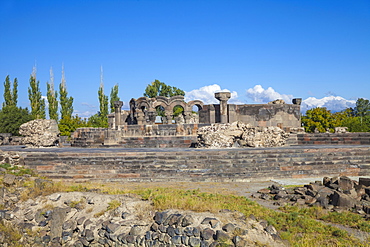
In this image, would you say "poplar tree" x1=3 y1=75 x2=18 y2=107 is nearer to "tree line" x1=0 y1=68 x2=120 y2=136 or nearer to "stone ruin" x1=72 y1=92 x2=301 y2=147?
"tree line" x1=0 y1=68 x2=120 y2=136

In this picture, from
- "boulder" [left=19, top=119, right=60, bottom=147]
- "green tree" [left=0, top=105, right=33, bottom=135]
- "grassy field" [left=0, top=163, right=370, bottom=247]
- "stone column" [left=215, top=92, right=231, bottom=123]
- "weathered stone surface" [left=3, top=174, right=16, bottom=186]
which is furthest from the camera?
"green tree" [left=0, top=105, right=33, bottom=135]

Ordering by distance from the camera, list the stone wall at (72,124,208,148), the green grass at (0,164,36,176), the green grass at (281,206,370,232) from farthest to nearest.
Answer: the stone wall at (72,124,208,148), the green grass at (0,164,36,176), the green grass at (281,206,370,232)

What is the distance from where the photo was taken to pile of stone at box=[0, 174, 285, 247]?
5879 millimetres

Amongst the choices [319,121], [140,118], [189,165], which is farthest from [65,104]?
[189,165]

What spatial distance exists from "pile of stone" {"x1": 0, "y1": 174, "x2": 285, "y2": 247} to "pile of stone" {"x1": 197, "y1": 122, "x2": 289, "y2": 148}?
780 centimetres

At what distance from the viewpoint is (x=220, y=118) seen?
72.3ft

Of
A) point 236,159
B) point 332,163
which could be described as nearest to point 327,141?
point 332,163

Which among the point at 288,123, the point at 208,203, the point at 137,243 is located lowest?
the point at 137,243

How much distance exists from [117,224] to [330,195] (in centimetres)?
478


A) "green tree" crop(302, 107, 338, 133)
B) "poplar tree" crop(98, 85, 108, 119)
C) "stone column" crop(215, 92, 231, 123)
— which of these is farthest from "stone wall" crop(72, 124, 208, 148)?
"poplar tree" crop(98, 85, 108, 119)

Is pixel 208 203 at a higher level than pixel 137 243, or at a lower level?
higher

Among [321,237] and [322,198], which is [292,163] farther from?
[321,237]

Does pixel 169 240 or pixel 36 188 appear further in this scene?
pixel 36 188

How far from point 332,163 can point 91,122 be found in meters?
36.9
